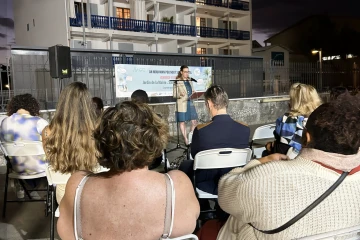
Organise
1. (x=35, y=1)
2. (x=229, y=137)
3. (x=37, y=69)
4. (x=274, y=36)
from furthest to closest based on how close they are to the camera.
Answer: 1. (x=274, y=36)
2. (x=35, y=1)
3. (x=37, y=69)
4. (x=229, y=137)

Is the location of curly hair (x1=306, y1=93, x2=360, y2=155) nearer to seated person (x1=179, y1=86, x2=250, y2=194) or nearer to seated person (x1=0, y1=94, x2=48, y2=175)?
seated person (x1=179, y1=86, x2=250, y2=194)

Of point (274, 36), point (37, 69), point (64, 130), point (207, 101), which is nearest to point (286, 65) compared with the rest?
point (37, 69)

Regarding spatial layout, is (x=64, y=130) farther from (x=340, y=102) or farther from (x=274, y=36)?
(x=274, y=36)

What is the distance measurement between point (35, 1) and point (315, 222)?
24915 millimetres

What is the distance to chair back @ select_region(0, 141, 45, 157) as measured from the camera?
10.6ft

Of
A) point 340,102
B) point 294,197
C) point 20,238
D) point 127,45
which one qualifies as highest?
point 127,45

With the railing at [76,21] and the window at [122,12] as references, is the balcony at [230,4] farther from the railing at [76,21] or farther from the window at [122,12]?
the railing at [76,21]

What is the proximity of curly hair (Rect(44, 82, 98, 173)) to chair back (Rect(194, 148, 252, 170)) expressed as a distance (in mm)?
886

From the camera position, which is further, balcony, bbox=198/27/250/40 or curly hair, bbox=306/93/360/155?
balcony, bbox=198/27/250/40

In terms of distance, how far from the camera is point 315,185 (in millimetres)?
1341

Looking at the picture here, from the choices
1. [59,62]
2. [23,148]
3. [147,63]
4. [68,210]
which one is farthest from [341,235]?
[147,63]

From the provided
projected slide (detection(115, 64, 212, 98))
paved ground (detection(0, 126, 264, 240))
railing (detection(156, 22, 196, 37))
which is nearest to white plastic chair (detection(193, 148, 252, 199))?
paved ground (detection(0, 126, 264, 240))

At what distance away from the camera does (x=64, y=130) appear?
2.49 meters

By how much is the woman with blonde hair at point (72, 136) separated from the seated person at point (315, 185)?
1.45m
